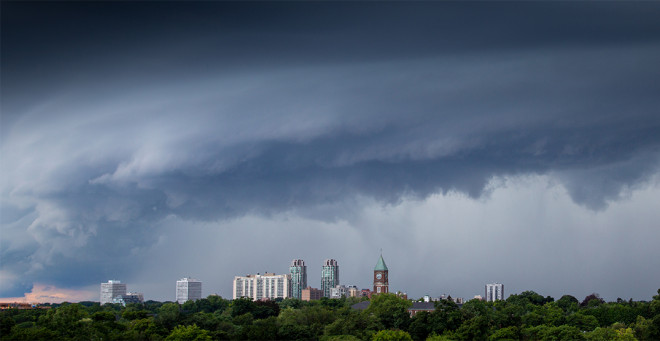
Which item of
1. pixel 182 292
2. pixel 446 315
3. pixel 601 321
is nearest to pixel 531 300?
pixel 601 321

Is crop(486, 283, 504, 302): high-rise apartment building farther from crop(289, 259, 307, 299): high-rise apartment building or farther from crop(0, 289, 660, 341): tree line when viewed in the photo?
crop(0, 289, 660, 341): tree line

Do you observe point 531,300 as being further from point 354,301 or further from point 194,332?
point 194,332

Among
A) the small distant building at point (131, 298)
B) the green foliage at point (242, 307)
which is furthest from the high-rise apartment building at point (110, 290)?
the green foliage at point (242, 307)

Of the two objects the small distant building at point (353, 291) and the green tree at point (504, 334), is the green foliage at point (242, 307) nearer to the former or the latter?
the green tree at point (504, 334)

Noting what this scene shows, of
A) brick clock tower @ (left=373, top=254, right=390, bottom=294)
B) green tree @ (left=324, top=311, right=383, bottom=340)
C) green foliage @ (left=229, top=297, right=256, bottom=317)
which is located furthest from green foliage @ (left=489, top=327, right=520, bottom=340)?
brick clock tower @ (left=373, top=254, right=390, bottom=294)

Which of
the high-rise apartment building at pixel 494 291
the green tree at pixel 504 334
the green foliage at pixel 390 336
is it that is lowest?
the high-rise apartment building at pixel 494 291

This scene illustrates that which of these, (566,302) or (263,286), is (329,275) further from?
(566,302)
